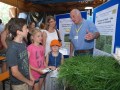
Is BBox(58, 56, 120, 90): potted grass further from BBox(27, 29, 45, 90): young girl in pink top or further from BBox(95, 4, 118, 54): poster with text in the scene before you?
BBox(27, 29, 45, 90): young girl in pink top

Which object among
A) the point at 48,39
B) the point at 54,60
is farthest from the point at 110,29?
the point at 48,39

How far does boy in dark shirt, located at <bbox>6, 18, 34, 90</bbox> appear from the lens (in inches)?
87.8

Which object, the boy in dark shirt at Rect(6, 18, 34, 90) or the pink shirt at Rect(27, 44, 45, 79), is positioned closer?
the boy in dark shirt at Rect(6, 18, 34, 90)

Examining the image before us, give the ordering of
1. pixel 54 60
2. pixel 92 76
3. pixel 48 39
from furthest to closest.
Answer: pixel 48 39
pixel 54 60
pixel 92 76

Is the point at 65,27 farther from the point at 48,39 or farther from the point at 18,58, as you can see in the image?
the point at 18,58

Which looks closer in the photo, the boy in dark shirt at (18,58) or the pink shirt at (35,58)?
the boy in dark shirt at (18,58)

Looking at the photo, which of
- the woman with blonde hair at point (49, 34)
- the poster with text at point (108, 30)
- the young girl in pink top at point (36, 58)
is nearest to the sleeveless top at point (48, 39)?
the woman with blonde hair at point (49, 34)

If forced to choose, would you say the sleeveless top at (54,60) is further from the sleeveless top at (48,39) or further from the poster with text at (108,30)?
the poster with text at (108,30)

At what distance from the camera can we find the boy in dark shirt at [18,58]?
2230 mm

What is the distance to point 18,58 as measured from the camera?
2291 mm

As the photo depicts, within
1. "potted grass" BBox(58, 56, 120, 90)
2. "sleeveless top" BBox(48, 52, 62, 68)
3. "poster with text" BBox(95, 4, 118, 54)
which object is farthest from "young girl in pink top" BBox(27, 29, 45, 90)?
"potted grass" BBox(58, 56, 120, 90)

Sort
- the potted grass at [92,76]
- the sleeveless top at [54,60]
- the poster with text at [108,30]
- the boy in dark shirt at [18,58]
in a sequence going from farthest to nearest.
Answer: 1. the sleeveless top at [54,60]
2. the poster with text at [108,30]
3. the boy in dark shirt at [18,58]
4. the potted grass at [92,76]

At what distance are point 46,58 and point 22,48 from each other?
125 cm

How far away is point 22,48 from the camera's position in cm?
233
